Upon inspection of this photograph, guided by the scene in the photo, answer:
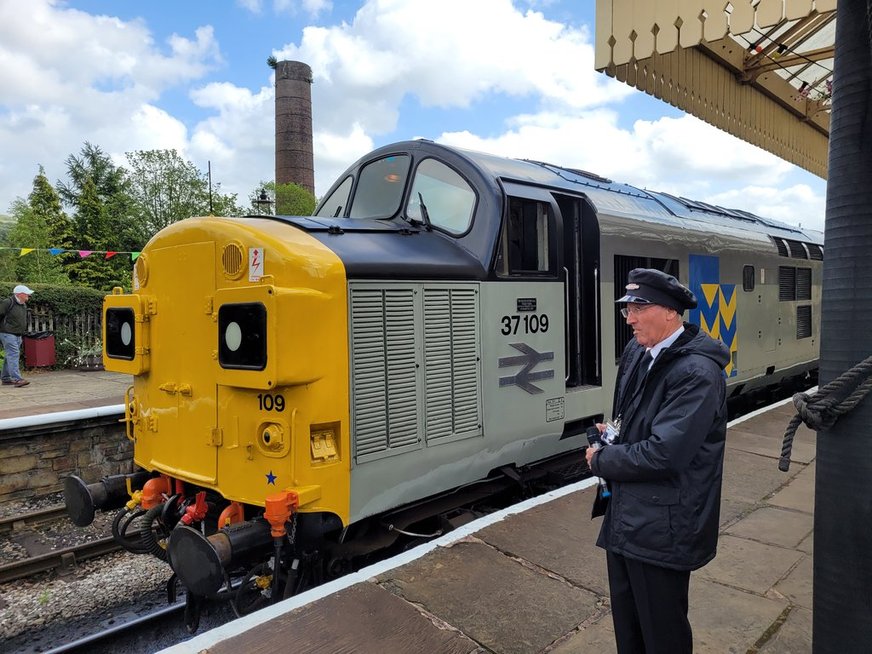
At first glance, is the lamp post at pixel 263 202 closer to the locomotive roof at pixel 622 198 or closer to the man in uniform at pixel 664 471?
the locomotive roof at pixel 622 198

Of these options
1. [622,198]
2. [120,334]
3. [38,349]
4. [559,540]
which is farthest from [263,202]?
[559,540]

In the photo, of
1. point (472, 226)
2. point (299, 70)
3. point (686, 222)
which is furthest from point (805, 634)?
point (299, 70)

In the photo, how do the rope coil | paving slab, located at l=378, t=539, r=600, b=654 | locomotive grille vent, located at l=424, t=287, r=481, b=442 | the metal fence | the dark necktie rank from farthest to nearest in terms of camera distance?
1. the metal fence
2. locomotive grille vent, located at l=424, t=287, r=481, b=442
3. paving slab, located at l=378, t=539, r=600, b=654
4. the dark necktie
5. the rope coil

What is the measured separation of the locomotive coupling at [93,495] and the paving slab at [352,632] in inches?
72.3

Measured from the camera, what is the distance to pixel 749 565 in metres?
3.81

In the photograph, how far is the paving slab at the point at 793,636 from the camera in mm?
2920

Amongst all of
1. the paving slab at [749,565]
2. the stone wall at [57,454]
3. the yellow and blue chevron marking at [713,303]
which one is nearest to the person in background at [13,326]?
the stone wall at [57,454]

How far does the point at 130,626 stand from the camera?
4395 millimetres

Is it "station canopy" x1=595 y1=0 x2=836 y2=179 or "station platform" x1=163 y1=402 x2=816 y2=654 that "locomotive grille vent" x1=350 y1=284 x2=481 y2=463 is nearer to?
"station platform" x1=163 y1=402 x2=816 y2=654

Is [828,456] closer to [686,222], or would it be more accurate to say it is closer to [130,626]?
[130,626]

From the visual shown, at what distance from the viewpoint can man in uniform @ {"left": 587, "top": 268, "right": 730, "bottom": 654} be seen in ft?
7.02

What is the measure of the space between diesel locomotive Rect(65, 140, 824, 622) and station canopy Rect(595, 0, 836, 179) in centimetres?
120

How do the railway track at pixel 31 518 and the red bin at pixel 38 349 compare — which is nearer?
the railway track at pixel 31 518

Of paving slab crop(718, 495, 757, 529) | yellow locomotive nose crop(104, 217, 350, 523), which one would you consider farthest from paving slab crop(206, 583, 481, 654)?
paving slab crop(718, 495, 757, 529)
